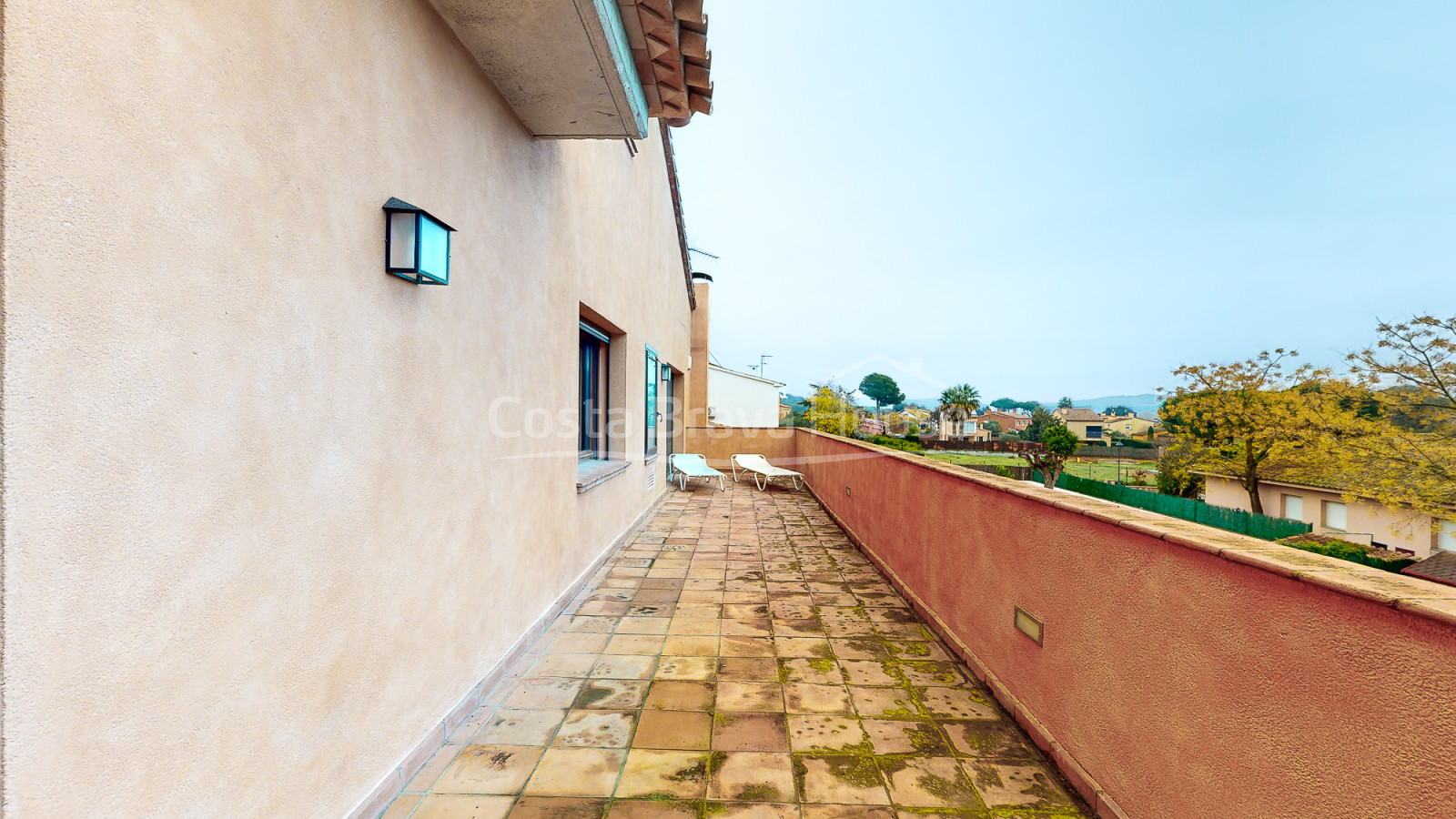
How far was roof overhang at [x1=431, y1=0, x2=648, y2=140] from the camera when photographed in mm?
1906

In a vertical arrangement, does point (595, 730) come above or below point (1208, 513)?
above

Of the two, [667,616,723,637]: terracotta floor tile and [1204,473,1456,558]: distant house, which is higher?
[667,616,723,637]: terracotta floor tile

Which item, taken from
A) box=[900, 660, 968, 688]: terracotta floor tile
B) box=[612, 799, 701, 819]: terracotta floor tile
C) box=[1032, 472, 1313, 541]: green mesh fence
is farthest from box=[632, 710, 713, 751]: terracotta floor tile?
box=[1032, 472, 1313, 541]: green mesh fence

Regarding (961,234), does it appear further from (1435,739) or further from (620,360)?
(1435,739)

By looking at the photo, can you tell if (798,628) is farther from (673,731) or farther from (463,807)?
(463,807)

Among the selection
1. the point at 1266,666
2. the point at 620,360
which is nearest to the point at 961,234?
the point at 620,360

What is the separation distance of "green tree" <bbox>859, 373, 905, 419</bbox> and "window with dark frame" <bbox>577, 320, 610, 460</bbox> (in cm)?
9840

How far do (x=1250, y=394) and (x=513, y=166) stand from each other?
96.3 feet

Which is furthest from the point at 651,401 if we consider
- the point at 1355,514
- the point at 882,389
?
the point at 882,389

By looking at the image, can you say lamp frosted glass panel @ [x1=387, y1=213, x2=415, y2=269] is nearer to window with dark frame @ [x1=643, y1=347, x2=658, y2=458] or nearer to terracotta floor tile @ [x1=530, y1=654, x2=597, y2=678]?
terracotta floor tile @ [x1=530, y1=654, x2=597, y2=678]

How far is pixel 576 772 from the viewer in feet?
6.62

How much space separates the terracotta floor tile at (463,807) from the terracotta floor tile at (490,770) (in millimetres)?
32

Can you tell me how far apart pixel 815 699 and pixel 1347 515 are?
2622 centimetres

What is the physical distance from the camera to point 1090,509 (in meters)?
1.97
